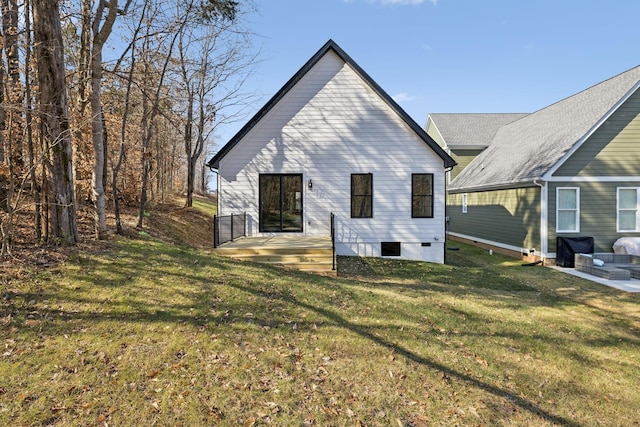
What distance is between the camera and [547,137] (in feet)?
48.1

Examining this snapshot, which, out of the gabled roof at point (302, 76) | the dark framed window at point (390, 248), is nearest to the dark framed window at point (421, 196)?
the gabled roof at point (302, 76)

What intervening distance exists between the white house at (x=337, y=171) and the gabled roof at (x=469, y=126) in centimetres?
1218

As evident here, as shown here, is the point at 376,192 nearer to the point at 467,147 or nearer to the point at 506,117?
the point at 467,147

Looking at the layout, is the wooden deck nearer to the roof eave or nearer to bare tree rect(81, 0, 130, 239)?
bare tree rect(81, 0, 130, 239)

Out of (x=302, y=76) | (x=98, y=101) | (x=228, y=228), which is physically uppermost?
(x=302, y=76)

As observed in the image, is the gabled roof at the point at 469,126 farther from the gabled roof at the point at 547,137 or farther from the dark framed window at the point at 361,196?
the dark framed window at the point at 361,196

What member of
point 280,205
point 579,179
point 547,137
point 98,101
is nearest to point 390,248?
point 280,205

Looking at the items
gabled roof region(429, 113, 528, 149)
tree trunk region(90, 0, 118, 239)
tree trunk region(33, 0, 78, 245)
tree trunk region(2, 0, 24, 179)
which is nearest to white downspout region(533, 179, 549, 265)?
gabled roof region(429, 113, 528, 149)

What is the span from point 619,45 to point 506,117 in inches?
281

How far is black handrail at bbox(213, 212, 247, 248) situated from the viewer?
30.5 feet

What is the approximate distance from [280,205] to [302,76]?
466 centimetres

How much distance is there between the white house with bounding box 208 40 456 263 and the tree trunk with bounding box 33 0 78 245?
16.9 ft

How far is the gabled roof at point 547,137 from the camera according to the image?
1234 cm

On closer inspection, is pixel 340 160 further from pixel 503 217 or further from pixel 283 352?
pixel 503 217
